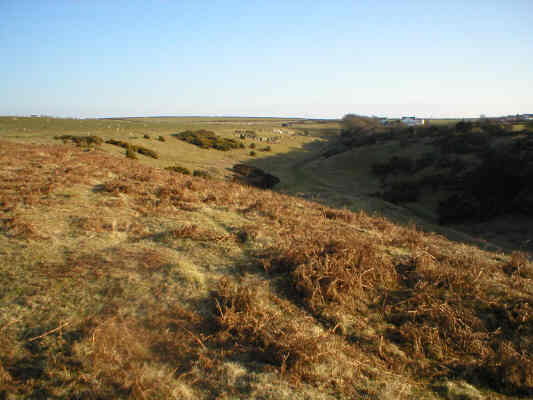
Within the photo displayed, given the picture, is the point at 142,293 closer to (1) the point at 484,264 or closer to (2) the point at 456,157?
(1) the point at 484,264

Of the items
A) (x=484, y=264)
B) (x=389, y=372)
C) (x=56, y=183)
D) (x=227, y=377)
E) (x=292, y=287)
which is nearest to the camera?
(x=227, y=377)

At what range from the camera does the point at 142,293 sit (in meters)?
3.74

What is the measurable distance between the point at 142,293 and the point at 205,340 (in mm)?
1105

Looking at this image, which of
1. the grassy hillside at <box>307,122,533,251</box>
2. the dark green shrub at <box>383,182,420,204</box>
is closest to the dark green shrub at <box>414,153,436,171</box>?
the grassy hillside at <box>307,122,533,251</box>

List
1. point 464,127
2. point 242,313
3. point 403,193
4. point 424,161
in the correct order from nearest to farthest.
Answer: point 242,313
point 403,193
point 424,161
point 464,127

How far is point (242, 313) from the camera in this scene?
3.45m

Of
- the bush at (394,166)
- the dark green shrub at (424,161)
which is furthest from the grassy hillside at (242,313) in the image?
the bush at (394,166)

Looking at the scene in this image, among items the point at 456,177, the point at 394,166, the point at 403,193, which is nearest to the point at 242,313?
the point at 403,193

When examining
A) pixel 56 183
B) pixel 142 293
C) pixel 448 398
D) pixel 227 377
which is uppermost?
pixel 56 183

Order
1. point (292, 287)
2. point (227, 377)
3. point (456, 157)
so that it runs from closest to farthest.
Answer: point (227, 377) < point (292, 287) < point (456, 157)

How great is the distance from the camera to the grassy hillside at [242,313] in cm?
277

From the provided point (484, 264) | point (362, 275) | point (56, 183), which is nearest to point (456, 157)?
point (484, 264)

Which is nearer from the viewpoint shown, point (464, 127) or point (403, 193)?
point (403, 193)

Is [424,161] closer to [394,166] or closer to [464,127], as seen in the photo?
[394,166]
